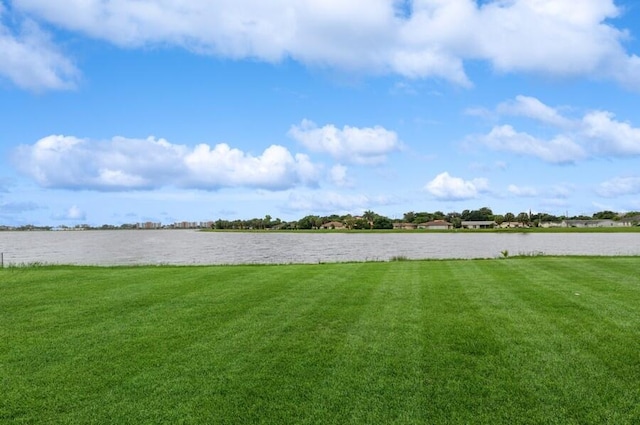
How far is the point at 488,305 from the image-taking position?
1043 cm

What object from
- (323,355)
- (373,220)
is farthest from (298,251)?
(373,220)

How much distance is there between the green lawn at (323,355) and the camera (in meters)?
5.26

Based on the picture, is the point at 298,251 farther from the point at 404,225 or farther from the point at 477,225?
the point at 477,225

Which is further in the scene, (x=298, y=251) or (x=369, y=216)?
(x=369, y=216)

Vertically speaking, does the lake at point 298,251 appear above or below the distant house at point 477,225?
below

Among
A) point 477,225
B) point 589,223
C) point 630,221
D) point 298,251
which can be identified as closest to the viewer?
point 298,251

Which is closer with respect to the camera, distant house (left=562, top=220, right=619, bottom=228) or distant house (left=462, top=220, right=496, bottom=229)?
distant house (left=562, top=220, right=619, bottom=228)

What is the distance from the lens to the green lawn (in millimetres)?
5262

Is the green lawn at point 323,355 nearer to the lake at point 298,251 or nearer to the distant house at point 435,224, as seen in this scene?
the lake at point 298,251

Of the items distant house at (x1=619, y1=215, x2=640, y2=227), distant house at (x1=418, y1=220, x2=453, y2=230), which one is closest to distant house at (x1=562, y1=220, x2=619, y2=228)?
distant house at (x1=619, y1=215, x2=640, y2=227)

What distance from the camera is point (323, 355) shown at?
7016 millimetres

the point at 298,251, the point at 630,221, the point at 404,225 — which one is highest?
the point at 630,221

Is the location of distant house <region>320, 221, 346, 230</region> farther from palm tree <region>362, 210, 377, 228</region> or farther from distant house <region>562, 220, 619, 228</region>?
distant house <region>562, 220, 619, 228</region>

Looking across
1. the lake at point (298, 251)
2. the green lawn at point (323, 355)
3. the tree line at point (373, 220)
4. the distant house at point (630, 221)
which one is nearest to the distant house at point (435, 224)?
the tree line at point (373, 220)
